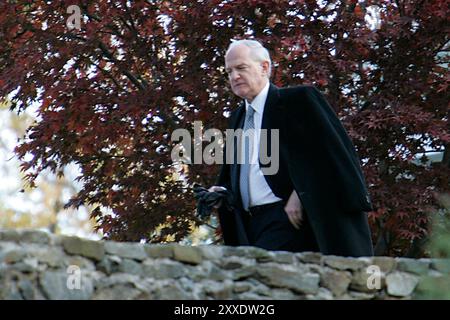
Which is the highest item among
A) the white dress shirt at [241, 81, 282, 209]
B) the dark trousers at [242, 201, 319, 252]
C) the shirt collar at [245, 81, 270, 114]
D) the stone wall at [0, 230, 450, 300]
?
the shirt collar at [245, 81, 270, 114]

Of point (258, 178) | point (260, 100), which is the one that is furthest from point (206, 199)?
point (260, 100)

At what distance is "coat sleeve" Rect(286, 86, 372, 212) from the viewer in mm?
5204

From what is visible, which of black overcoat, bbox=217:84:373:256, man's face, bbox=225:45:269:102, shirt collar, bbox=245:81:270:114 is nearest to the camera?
black overcoat, bbox=217:84:373:256

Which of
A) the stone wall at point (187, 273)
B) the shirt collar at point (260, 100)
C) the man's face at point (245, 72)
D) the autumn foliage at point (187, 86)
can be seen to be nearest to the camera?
the stone wall at point (187, 273)

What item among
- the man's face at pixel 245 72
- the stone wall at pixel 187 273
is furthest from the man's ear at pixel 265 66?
the stone wall at pixel 187 273

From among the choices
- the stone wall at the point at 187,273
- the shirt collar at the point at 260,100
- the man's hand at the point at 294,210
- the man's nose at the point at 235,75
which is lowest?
the stone wall at the point at 187,273

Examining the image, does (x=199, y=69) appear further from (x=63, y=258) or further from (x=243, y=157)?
(x=63, y=258)

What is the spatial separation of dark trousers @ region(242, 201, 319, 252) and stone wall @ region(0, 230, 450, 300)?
0.84m

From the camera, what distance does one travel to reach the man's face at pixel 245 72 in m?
5.31

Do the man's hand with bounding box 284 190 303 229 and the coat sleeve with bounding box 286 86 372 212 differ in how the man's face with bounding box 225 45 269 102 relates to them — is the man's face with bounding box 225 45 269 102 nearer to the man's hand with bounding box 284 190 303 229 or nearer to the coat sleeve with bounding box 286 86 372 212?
the coat sleeve with bounding box 286 86 372 212

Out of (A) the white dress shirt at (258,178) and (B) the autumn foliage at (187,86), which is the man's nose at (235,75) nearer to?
(A) the white dress shirt at (258,178)

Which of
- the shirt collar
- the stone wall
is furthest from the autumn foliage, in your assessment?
the stone wall

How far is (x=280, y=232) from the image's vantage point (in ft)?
17.3

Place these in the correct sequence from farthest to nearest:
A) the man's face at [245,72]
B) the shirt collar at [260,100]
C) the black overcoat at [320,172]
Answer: the shirt collar at [260,100], the man's face at [245,72], the black overcoat at [320,172]
